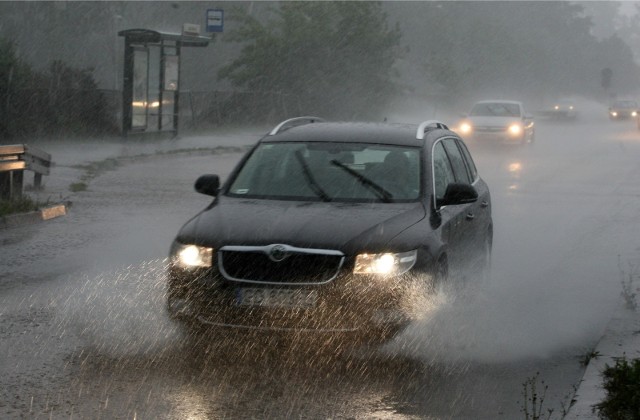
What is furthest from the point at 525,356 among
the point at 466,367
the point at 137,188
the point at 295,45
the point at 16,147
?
the point at 295,45

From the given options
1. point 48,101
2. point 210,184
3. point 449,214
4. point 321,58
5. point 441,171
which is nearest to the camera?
point 449,214

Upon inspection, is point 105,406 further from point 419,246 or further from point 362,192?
point 362,192

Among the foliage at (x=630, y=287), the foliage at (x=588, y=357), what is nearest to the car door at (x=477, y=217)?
the foliage at (x=630, y=287)

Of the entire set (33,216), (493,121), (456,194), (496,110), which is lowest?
(33,216)

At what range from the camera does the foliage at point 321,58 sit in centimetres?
4916

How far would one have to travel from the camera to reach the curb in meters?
14.5

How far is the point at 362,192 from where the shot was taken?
26.9 ft

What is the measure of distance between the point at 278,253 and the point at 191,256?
613 millimetres

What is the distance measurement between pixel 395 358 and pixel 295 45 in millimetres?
43351

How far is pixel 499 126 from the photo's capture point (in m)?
35.6

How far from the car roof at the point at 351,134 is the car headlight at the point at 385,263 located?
1713 mm

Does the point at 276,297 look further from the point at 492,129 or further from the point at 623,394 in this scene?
the point at 492,129

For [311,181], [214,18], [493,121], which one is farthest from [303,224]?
[214,18]

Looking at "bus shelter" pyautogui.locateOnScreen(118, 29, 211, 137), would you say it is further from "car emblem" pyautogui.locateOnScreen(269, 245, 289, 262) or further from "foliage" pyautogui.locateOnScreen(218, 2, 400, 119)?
"car emblem" pyautogui.locateOnScreen(269, 245, 289, 262)
